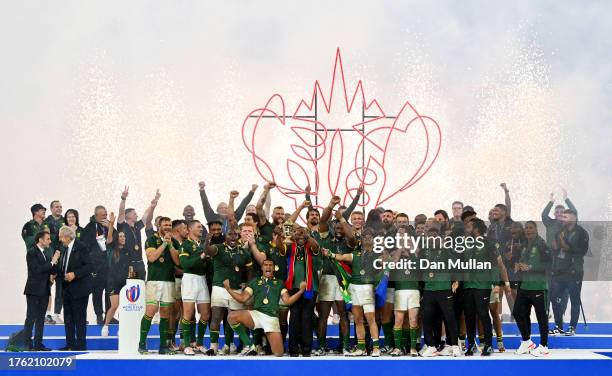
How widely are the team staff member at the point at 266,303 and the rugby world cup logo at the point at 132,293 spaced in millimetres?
1023

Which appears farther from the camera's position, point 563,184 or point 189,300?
point 563,184

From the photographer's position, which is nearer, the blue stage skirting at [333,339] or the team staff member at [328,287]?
the team staff member at [328,287]

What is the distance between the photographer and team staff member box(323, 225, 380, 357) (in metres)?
9.74

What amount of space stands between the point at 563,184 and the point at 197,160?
7.17 meters

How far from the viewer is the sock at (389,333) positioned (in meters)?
10.0

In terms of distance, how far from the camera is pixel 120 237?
11992 mm

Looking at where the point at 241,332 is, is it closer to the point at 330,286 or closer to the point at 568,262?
the point at 330,286

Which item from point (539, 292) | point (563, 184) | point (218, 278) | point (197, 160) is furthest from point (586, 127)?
point (218, 278)

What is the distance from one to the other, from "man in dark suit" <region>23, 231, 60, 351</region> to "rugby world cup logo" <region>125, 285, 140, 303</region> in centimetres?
111

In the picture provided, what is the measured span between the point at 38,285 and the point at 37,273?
0.44 feet

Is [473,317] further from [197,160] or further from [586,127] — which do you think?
[586,127]

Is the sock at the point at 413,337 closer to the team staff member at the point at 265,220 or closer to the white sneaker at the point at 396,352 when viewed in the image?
→ the white sneaker at the point at 396,352

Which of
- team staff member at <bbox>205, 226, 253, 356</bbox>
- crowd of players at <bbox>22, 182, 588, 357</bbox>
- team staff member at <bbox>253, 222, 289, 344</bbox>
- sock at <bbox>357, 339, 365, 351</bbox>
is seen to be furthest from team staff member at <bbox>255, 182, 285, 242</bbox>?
sock at <bbox>357, 339, 365, 351</bbox>

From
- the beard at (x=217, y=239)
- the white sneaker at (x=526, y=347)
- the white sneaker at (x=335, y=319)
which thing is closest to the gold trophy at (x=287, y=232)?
the beard at (x=217, y=239)
